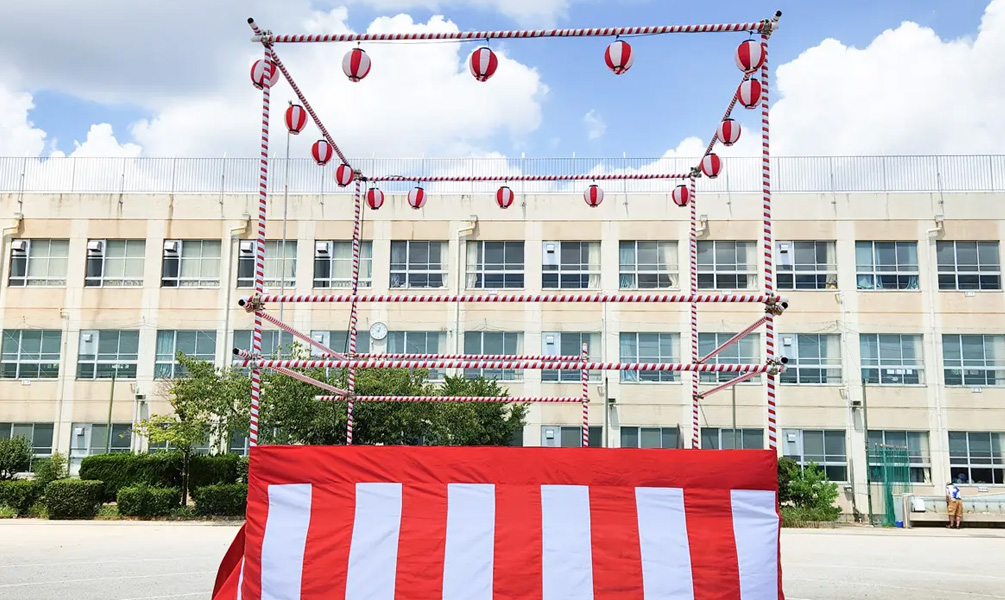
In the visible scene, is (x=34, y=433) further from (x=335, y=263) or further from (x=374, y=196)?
(x=374, y=196)

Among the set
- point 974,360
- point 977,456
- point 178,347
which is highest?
point 178,347

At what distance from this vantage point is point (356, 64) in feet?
26.8

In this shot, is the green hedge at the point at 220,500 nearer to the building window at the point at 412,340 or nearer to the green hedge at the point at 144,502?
the green hedge at the point at 144,502

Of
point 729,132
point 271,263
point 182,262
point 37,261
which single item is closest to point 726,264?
point 271,263

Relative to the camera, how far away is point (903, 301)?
3142 cm

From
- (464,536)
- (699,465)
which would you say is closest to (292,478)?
(464,536)

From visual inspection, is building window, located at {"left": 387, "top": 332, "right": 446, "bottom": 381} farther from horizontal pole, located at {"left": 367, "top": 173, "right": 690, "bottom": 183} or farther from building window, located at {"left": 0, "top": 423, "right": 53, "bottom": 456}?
horizontal pole, located at {"left": 367, "top": 173, "right": 690, "bottom": 183}

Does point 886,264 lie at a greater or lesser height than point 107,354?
greater

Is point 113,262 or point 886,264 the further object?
point 113,262

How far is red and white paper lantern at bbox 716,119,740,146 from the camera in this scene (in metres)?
9.64

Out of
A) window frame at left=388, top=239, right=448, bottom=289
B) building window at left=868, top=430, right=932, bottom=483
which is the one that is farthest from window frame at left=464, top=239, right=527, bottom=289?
building window at left=868, top=430, right=932, bottom=483

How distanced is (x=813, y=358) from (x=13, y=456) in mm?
29305

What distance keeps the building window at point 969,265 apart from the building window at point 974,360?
2.10 m

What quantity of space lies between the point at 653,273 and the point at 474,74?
24.9m
